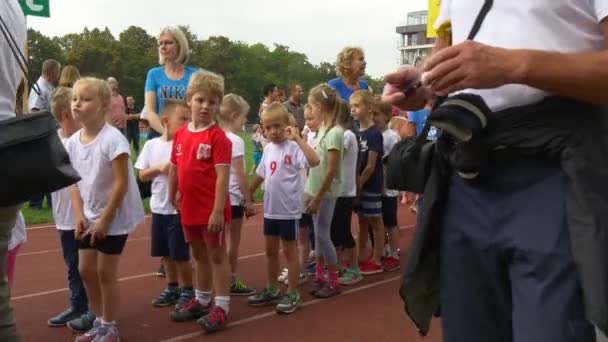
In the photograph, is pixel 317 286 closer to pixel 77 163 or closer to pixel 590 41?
pixel 77 163

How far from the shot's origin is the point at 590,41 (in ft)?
4.94

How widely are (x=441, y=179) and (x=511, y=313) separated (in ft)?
1.27

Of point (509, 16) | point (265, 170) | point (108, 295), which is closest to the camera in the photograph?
point (509, 16)

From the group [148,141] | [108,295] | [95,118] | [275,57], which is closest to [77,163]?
[95,118]

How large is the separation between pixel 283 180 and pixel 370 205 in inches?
59.0

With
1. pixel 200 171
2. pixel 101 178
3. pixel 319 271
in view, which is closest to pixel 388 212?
pixel 319 271

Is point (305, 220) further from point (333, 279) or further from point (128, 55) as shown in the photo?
point (128, 55)

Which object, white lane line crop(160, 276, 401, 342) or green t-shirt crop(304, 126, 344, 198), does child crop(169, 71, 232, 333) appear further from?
green t-shirt crop(304, 126, 344, 198)

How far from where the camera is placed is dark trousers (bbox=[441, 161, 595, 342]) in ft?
4.73

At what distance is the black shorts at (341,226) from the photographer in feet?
19.9

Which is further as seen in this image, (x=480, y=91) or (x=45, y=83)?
(x=45, y=83)

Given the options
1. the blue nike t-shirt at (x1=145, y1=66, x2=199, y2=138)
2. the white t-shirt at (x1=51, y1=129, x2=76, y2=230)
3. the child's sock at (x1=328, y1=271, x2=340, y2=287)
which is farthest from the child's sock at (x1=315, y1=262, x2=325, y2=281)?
the white t-shirt at (x1=51, y1=129, x2=76, y2=230)

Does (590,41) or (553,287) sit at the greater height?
(590,41)

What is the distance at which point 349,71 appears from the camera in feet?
22.1
